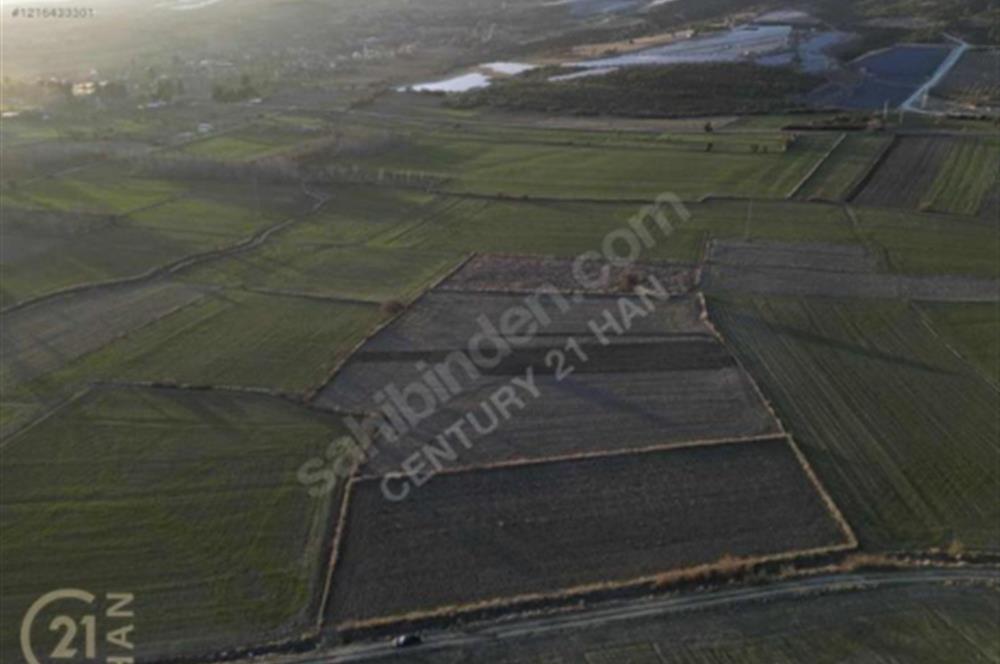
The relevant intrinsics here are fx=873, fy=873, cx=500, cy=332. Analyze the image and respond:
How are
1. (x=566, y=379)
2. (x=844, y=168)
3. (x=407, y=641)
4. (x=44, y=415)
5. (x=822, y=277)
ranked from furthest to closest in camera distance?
(x=844, y=168) → (x=822, y=277) → (x=566, y=379) → (x=44, y=415) → (x=407, y=641)

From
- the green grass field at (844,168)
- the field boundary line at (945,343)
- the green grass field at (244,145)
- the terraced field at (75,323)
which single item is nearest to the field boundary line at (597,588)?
the field boundary line at (945,343)

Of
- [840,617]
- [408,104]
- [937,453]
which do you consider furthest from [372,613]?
[408,104]

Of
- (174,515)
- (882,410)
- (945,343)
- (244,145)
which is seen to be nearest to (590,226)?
(945,343)

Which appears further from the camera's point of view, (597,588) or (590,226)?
(590,226)

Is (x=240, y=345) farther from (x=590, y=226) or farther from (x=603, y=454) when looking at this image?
(x=590, y=226)

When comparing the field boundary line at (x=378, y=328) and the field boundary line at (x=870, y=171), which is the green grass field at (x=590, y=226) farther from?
the field boundary line at (x=870, y=171)

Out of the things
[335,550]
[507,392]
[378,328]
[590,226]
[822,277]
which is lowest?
[335,550]

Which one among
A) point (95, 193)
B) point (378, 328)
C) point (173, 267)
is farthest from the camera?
point (95, 193)
